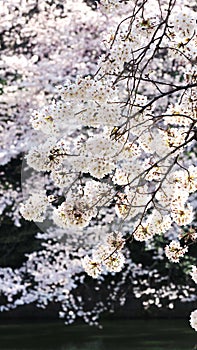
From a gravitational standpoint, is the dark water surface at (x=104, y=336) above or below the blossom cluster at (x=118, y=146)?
above

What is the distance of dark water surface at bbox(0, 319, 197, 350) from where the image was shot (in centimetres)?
876

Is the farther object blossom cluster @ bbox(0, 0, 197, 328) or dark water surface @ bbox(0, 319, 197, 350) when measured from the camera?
dark water surface @ bbox(0, 319, 197, 350)

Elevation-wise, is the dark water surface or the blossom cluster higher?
the dark water surface

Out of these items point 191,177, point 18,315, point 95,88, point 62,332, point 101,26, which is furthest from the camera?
point 18,315

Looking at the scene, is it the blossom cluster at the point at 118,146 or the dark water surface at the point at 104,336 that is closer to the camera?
the blossom cluster at the point at 118,146

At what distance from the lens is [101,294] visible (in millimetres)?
11273

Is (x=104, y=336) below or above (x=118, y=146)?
above

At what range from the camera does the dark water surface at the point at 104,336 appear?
8.76 m

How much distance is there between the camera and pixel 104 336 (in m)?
9.58

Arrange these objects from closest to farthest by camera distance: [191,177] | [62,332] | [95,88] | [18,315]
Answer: [95,88]
[191,177]
[62,332]
[18,315]

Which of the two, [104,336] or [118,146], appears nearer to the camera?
[118,146]

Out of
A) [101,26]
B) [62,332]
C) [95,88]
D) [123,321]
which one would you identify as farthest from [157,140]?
[123,321]

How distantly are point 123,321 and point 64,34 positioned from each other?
4.16 metres

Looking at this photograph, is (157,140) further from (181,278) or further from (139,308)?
(139,308)
